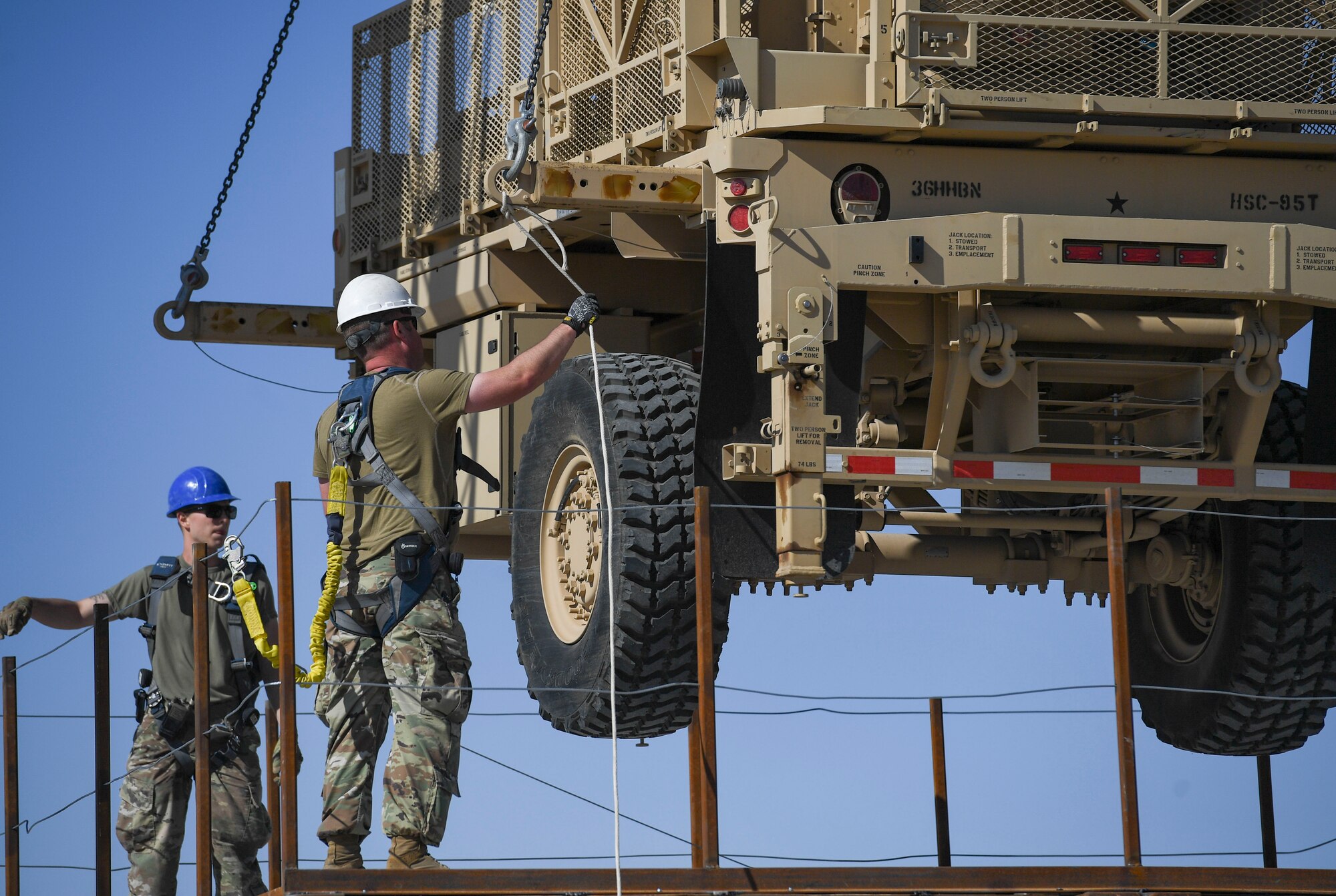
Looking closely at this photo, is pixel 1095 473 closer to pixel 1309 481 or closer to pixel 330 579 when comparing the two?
pixel 1309 481

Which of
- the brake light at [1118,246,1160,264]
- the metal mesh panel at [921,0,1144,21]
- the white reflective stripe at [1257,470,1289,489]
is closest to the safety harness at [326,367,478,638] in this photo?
the metal mesh panel at [921,0,1144,21]

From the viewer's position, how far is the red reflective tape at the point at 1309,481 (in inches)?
399

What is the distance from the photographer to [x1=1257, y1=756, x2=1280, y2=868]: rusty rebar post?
38.5 feet

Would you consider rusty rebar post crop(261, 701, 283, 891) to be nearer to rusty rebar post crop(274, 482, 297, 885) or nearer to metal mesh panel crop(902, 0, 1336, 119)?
rusty rebar post crop(274, 482, 297, 885)

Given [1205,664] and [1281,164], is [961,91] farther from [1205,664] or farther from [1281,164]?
[1205,664]

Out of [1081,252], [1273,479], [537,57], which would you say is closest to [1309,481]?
[1273,479]

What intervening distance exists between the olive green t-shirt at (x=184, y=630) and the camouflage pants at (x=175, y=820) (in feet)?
0.72

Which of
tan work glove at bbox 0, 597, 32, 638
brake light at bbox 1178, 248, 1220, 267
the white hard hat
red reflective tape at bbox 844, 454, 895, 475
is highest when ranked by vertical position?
brake light at bbox 1178, 248, 1220, 267

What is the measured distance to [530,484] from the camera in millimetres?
11047

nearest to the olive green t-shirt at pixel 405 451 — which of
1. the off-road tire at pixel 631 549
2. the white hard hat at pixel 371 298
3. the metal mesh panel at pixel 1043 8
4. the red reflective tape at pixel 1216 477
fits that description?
the white hard hat at pixel 371 298

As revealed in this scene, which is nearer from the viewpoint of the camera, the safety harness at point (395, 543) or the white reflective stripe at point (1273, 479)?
the safety harness at point (395, 543)

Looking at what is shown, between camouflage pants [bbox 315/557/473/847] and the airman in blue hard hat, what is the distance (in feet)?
3.37

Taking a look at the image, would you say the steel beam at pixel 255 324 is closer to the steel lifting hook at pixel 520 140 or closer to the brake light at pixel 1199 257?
the steel lifting hook at pixel 520 140

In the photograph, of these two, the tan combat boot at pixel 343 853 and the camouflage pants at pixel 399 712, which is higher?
the camouflage pants at pixel 399 712
